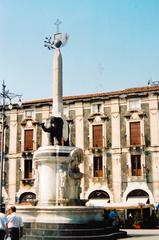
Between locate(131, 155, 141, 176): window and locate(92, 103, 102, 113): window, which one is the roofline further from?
locate(131, 155, 141, 176): window

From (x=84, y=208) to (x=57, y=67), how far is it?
7.56 metres

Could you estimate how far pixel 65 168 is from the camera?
59.3 feet

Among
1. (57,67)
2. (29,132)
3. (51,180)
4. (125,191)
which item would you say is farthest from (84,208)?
(29,132)

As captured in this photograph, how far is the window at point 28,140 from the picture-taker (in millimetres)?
36406

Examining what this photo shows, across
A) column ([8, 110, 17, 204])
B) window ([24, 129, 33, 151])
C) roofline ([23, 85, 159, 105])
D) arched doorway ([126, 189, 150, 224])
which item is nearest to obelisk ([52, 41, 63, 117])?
arched doorway ([126, 189, 150, 224])

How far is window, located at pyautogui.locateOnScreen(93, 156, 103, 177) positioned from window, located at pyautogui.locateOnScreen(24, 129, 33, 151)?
610 cm

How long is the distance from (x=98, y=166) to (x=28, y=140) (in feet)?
23.0

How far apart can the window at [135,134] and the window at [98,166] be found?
3060 mm

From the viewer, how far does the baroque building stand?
32.5m

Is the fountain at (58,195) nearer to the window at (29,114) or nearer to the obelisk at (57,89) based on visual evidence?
the obelisk at (57,89)

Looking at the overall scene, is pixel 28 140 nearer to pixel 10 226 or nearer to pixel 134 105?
pixel 134 105

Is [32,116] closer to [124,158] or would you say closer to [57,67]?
[124,158]

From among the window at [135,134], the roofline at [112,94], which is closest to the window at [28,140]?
the roofline at [112,94]

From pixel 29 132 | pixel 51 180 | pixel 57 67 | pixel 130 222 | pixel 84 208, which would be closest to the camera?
pixel 84 208
